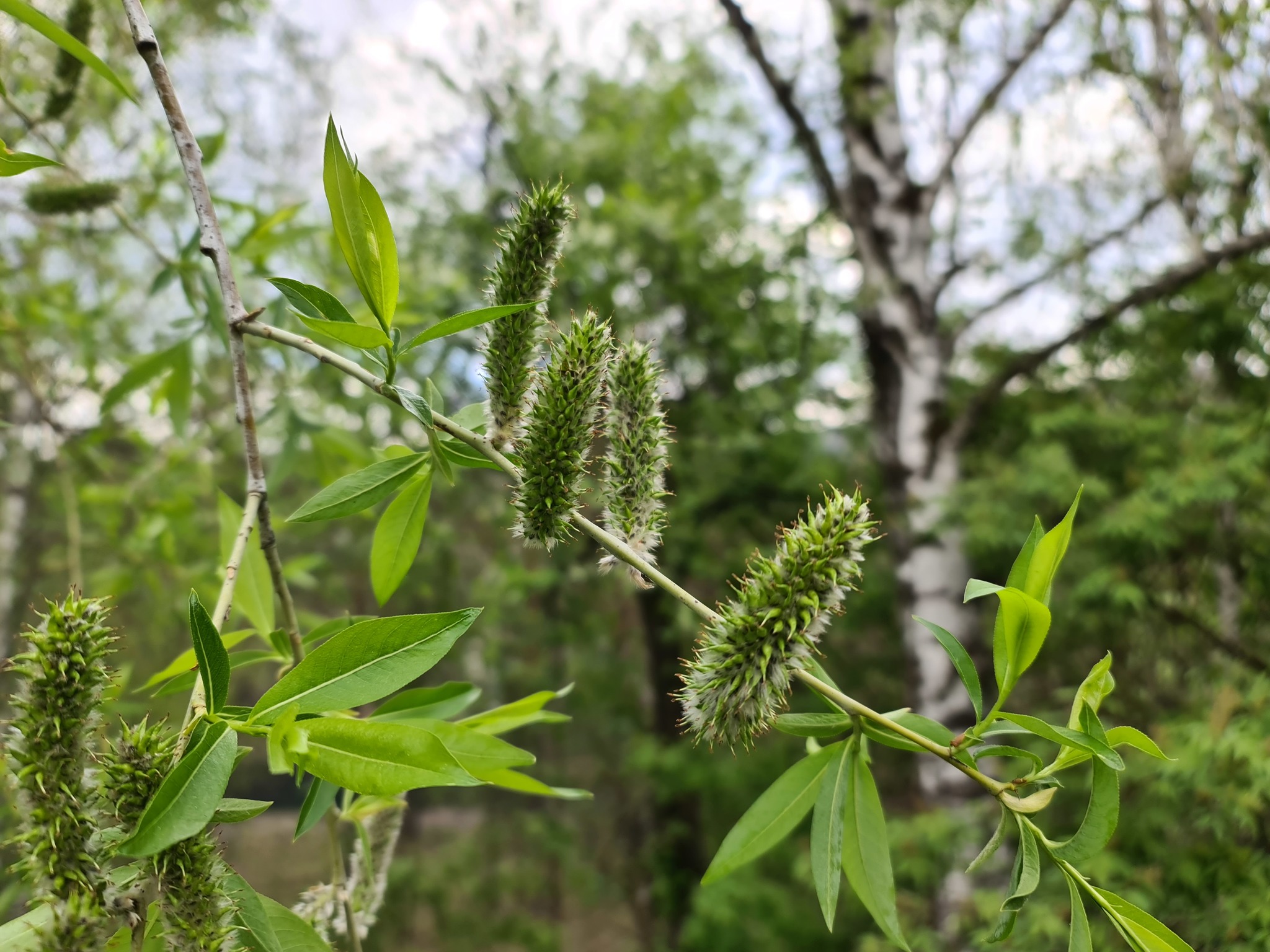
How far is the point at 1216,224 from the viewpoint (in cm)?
334

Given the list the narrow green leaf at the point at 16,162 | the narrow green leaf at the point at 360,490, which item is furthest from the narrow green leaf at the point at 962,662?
the narrow green leaf at the point at 16,162

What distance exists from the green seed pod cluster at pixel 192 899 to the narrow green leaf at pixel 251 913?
5 centimetres

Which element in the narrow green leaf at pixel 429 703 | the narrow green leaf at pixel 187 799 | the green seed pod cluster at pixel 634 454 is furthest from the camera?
the narrow green leaf at pixel 429 703

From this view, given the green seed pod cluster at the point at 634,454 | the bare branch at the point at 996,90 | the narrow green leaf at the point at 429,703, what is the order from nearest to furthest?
the green seed pod cluster at the point at 634,454, the narrow green leaf at the point at 429,703, the bare branch at the point at 996,90

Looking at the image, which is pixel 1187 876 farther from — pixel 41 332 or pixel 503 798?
pixel 503 798

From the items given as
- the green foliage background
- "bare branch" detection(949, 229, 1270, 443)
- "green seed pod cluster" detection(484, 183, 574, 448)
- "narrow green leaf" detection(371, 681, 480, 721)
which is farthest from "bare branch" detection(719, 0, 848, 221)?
"narrow green leaf" detection(371, 681, 480, 721)

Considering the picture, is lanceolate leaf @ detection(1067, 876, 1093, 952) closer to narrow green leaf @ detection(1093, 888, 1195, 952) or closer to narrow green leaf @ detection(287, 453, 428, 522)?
narrow green leaf @ detection(1093, 888, 1195, 952)

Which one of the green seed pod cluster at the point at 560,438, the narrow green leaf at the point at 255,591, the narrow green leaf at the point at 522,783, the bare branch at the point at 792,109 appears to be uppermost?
the bare branch at the point at 792,109

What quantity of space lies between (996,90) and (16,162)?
158 inches

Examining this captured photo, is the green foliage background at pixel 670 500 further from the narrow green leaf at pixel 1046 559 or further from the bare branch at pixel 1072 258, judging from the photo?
the narrow green leaf at pixel 1046 559

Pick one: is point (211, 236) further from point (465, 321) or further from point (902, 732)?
point (902, 732)

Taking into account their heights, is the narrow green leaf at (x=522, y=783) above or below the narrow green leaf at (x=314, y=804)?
above

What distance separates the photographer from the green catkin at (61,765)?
0.65m

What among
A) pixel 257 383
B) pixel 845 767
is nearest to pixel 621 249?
pixel 257 383
